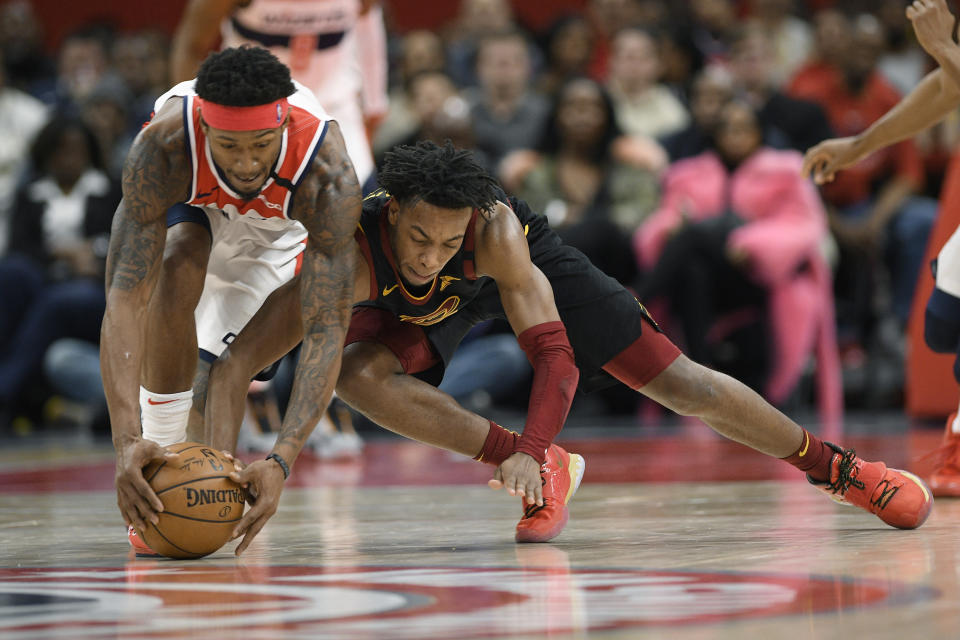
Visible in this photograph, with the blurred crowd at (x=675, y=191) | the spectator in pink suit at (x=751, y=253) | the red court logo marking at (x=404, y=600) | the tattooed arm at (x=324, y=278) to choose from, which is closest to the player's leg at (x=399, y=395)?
the tattooed arm at (x=324, y=278)

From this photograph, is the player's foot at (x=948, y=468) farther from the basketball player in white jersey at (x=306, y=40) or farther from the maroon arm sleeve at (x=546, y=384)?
the basketball player in white jersey at (x=306, y=40)

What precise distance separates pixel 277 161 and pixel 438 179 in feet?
1.34

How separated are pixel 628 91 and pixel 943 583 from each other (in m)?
7.03

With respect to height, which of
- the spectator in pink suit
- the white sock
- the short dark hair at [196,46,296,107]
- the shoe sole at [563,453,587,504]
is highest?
the short dark hair at [196,46,296,107]

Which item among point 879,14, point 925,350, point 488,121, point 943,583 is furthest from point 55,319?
point 943,583

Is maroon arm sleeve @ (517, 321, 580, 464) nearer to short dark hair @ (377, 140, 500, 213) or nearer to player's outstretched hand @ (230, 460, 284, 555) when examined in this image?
short dark hair @ (377, 140, 500, 213)

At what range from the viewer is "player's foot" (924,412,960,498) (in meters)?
4.37

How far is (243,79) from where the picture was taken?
3262 millimetres

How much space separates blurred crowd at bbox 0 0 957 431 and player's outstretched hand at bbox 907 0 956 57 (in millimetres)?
3831

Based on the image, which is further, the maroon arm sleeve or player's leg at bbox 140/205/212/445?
player's leg at bbox 140/205/212/445

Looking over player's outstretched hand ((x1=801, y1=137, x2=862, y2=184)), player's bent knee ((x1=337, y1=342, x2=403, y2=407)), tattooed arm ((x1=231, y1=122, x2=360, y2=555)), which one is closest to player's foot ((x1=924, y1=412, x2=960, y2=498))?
player's outstretched hand ((x1=801, y1=137, x2=862, y2=184))

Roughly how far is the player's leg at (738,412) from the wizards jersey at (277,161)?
1.02 metres

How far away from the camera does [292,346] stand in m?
3.71

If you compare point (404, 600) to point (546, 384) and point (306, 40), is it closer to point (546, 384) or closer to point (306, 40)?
point (546, 384)
